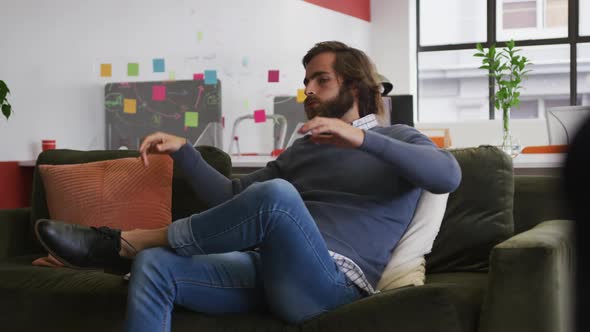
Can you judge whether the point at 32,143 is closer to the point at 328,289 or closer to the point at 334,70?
the point at 334,70

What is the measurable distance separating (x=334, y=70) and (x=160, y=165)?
2.42ft

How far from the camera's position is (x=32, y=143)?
407cm

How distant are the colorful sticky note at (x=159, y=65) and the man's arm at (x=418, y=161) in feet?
11.4

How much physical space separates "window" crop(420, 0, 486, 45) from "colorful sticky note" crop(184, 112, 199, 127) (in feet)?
13.5

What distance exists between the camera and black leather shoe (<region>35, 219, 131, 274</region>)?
6.00ft

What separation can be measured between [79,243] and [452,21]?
22.4 feet

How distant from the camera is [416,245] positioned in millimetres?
2012

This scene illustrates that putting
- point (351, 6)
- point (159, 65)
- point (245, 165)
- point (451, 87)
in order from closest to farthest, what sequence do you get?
point (245, 165), point (159, 65), point (351, 6), point (451, 87)

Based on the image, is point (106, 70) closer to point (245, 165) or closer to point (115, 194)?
point (245, 165)

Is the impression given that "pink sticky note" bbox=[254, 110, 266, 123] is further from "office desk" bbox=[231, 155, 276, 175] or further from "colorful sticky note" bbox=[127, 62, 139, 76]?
"office desk" bbox=[231, 155, 276, 175]

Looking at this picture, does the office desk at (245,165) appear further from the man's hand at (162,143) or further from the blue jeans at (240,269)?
the blue jeans at (240,269)

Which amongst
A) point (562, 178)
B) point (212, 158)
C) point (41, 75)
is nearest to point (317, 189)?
point (212, 158)

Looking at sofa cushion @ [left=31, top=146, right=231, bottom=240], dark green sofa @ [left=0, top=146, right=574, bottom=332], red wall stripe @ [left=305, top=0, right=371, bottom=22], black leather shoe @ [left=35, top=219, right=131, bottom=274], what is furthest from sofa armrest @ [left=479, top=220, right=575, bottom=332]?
red wall stripe @ [left=305, top=0, right=371, bottom=22]

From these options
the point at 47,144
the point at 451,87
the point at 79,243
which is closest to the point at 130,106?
the point at 47,144
